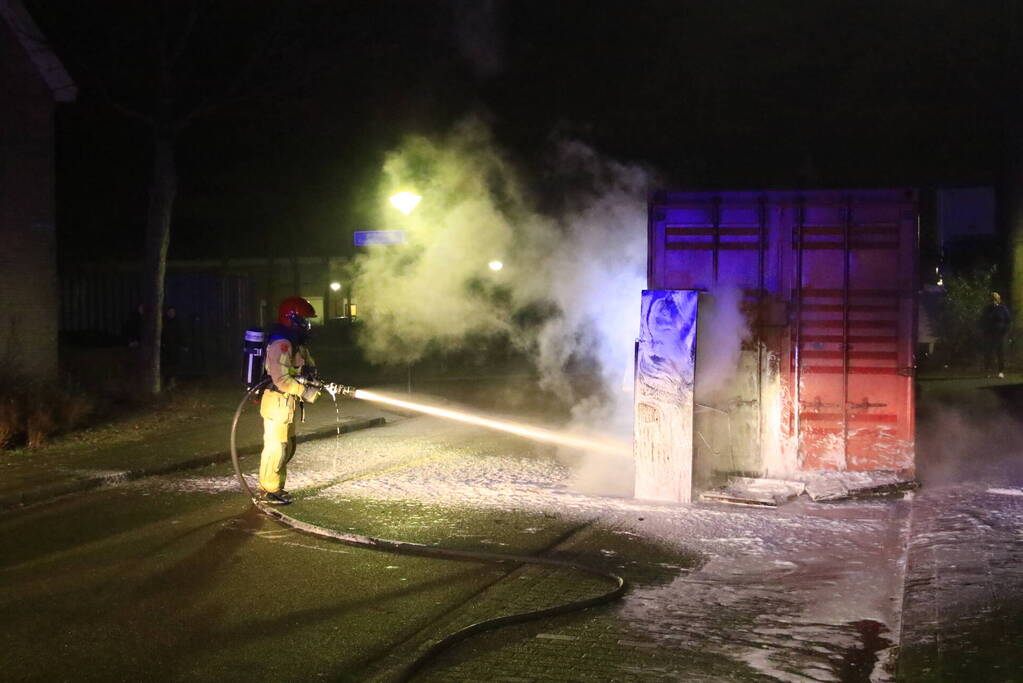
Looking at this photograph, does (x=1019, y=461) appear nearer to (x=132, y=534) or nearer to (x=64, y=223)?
(x=132, y=534)

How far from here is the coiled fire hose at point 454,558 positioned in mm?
5002

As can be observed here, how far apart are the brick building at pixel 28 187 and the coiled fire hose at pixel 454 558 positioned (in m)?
9.06

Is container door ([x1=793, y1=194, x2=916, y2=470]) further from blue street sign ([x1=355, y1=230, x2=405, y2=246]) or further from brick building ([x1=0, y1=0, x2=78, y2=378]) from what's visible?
brick building ([x1=0, y1=0, x2=78, y2=378])

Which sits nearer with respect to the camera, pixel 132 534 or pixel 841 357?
pixel 132 534

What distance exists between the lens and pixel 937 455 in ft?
37.4

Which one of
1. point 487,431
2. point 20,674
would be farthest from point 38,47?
point 20,674

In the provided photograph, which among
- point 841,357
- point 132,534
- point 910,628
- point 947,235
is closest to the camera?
point 910,628

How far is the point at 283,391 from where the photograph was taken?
8.39 metres

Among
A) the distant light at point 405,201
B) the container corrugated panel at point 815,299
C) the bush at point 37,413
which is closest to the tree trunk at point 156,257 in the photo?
the bush at point 37,413

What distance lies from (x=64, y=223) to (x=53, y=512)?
23.9 metres

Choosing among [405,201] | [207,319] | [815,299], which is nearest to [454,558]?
[815,299]

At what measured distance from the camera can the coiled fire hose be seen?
5002 millimetres

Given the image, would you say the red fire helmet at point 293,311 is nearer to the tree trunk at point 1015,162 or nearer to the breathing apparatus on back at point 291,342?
the breathing apparatus on back at point 291,342

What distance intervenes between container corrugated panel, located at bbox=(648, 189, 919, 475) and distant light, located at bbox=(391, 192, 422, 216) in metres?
7.22
